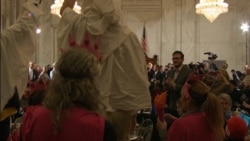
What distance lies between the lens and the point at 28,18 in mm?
2916

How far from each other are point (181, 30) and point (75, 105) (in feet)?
64.7

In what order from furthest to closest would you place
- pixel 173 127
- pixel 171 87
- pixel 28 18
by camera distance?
pixel 171 87, pixel 173 127, pixel 28 18

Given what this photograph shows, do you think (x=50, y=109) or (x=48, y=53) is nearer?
(x=50, y=109)

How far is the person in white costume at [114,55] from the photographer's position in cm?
366

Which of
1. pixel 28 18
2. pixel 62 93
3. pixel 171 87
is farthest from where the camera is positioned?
pixel 171 87

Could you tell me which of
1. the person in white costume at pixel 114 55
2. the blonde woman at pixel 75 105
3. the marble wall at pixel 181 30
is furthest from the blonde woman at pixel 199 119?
the marble wall at pixel 181 30

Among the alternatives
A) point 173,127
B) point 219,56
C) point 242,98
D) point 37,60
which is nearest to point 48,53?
point 37,60

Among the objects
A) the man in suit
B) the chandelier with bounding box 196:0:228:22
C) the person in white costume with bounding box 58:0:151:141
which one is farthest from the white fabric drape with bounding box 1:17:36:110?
the chandelier with bounding box 196:0:228:22

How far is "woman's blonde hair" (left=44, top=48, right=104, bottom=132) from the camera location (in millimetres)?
2055

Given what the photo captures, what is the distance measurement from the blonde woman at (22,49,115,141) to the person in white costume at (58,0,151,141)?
1.51 m

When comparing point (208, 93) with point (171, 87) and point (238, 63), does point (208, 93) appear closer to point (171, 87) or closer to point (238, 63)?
point (171, 87)

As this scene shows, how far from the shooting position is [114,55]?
3787mm

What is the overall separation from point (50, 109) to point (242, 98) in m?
8.77

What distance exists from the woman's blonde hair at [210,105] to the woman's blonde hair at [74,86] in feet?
4.12
